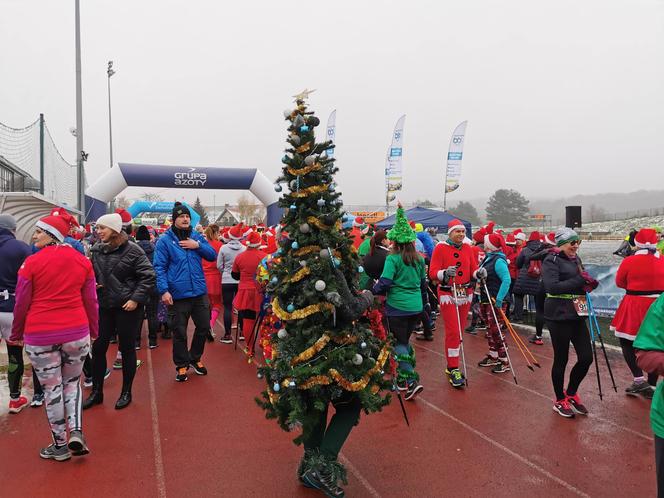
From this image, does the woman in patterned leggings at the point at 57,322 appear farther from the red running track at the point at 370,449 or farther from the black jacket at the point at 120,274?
the black jacket at the point at 120,274

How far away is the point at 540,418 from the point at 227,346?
496 centimetres

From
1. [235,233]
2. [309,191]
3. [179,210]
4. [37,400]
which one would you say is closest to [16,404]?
[37,400]

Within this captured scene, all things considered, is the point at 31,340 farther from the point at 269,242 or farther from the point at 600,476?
the point at 269,242

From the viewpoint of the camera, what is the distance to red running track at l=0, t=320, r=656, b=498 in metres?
3.35

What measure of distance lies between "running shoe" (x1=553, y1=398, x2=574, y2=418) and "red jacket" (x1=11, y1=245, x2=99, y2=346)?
185 inches

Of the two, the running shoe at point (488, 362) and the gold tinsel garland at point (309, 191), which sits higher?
the gold tinsel garland at point (309, 191)

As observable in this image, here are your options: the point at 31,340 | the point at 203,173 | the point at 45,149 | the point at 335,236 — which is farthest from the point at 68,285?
the point at 203,173

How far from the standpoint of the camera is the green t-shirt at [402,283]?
4.93 meters

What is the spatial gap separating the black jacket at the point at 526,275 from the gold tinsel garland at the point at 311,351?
22.8 feet

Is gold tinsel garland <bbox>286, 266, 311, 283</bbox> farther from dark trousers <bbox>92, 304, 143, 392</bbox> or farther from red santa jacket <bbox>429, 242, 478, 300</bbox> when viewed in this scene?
red santa jacket <bbox>429, 242, 478, 300</bbox>

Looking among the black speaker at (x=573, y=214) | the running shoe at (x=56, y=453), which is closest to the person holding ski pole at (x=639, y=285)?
the running shoe at (x=56, y=453)

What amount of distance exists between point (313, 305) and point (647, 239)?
428cm

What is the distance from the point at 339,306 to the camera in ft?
9.57

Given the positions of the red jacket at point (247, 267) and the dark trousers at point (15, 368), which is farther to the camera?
the red jacket at point (247, 267)
